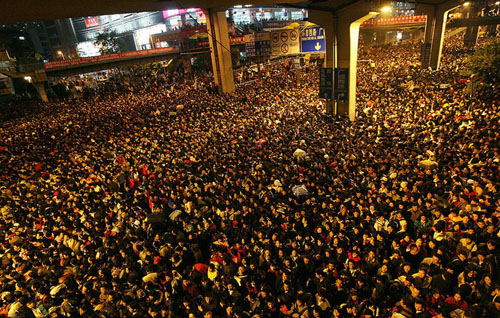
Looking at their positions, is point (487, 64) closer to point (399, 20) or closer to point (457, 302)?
point (457, 302)

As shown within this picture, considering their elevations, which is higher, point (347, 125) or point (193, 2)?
point (193, 2)

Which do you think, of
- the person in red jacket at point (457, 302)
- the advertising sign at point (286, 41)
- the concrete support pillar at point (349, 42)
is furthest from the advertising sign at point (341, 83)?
the person in red jacket at point (457, 302)

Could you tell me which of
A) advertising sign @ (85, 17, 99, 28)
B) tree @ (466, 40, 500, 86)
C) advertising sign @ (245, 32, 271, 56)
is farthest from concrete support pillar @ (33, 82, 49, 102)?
advertising sign @ (85, 17, 99, 28)

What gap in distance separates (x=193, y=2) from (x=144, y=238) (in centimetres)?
1120

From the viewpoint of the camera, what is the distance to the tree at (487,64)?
536 inches

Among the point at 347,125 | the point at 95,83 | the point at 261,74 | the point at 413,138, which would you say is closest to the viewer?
the point at 413,138

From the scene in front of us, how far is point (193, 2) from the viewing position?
13195 millimetres

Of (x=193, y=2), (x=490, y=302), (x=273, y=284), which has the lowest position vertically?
(x=273, y=284)

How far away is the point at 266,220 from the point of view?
21.7ft

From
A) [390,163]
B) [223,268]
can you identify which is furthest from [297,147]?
[223,268]

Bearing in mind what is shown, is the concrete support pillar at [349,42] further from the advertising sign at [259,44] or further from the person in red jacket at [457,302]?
the person in red jacket at [457,302]

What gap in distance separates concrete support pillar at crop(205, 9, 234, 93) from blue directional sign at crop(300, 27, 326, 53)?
8.82 m

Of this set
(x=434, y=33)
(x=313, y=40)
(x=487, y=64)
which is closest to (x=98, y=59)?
(x=313, y=40)

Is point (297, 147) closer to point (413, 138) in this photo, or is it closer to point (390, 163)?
point (390, 163)
